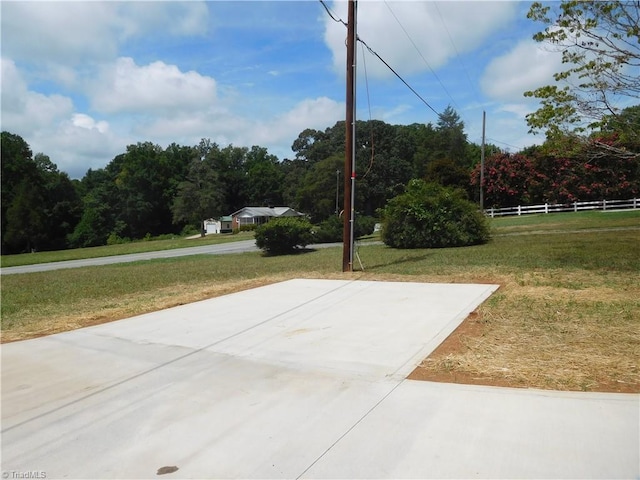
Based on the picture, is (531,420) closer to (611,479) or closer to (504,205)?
(611,479)

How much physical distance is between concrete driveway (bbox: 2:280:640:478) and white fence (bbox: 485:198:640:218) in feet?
124

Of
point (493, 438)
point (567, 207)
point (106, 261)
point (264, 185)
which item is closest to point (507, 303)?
point (493, 438)

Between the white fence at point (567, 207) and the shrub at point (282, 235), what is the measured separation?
26.2 metres

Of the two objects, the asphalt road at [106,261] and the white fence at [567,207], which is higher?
the white fence at [567,207]

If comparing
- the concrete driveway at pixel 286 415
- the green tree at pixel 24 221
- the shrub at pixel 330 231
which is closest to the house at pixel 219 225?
the green tree at pixel 24 221

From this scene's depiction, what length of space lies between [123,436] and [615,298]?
24.0ft

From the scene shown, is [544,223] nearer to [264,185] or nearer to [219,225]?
[219,225]

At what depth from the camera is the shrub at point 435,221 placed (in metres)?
19.1

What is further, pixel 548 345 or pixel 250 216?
pixel 250 216

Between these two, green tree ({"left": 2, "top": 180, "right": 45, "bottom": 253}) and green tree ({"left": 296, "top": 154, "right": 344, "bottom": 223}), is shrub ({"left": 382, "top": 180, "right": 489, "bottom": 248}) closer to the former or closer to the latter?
green tree ({"left": 296, "top": 154, "right": 344, "bottom": 223})

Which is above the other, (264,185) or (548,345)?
(264,185)

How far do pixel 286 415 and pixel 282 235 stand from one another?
18.7 metres

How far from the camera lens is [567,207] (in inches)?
1618

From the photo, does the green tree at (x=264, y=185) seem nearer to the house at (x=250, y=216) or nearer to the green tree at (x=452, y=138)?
the house at (x=250, y=216)
